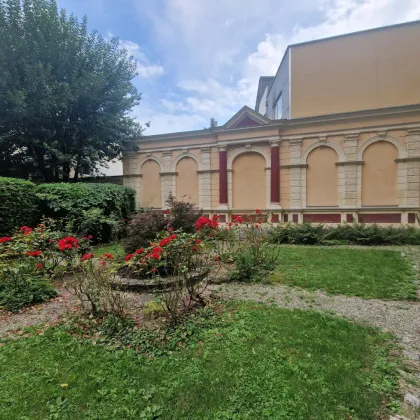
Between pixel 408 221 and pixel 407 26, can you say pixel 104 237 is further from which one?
pixel 407 26

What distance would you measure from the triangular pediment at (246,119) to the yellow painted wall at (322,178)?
8.23ft

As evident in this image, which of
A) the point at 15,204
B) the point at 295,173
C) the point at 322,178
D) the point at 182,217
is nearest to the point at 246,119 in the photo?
the point at 295,173

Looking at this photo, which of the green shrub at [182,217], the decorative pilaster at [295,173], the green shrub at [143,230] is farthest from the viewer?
the decorative pilaster at [295,173]

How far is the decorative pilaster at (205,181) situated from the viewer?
11.3 m

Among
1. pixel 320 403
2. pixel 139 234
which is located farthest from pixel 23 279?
pixel 320 403

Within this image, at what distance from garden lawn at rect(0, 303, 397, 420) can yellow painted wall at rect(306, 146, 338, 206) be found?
25.5 ft

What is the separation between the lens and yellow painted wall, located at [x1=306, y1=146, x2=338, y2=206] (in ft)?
31.9

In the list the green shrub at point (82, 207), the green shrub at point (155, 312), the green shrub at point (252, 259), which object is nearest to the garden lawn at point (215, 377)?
the green shrub at point (155, 312)

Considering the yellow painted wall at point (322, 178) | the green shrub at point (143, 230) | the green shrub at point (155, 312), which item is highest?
the yellow painted wall at point (322, 178)

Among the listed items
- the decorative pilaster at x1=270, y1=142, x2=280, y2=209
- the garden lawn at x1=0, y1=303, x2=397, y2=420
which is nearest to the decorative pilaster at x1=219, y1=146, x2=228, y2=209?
the decorative pilaster at x1=270, y1=142, x2=280, y2=209

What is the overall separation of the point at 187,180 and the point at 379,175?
791 cm

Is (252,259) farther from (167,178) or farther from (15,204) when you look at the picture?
(167,178)

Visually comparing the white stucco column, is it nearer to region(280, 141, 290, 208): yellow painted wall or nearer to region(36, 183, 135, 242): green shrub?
region(280, 141, 290, 208): yellow painted wall

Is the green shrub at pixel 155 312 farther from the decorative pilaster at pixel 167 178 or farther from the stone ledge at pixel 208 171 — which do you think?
the decorative pilaster at pixel 167 178
